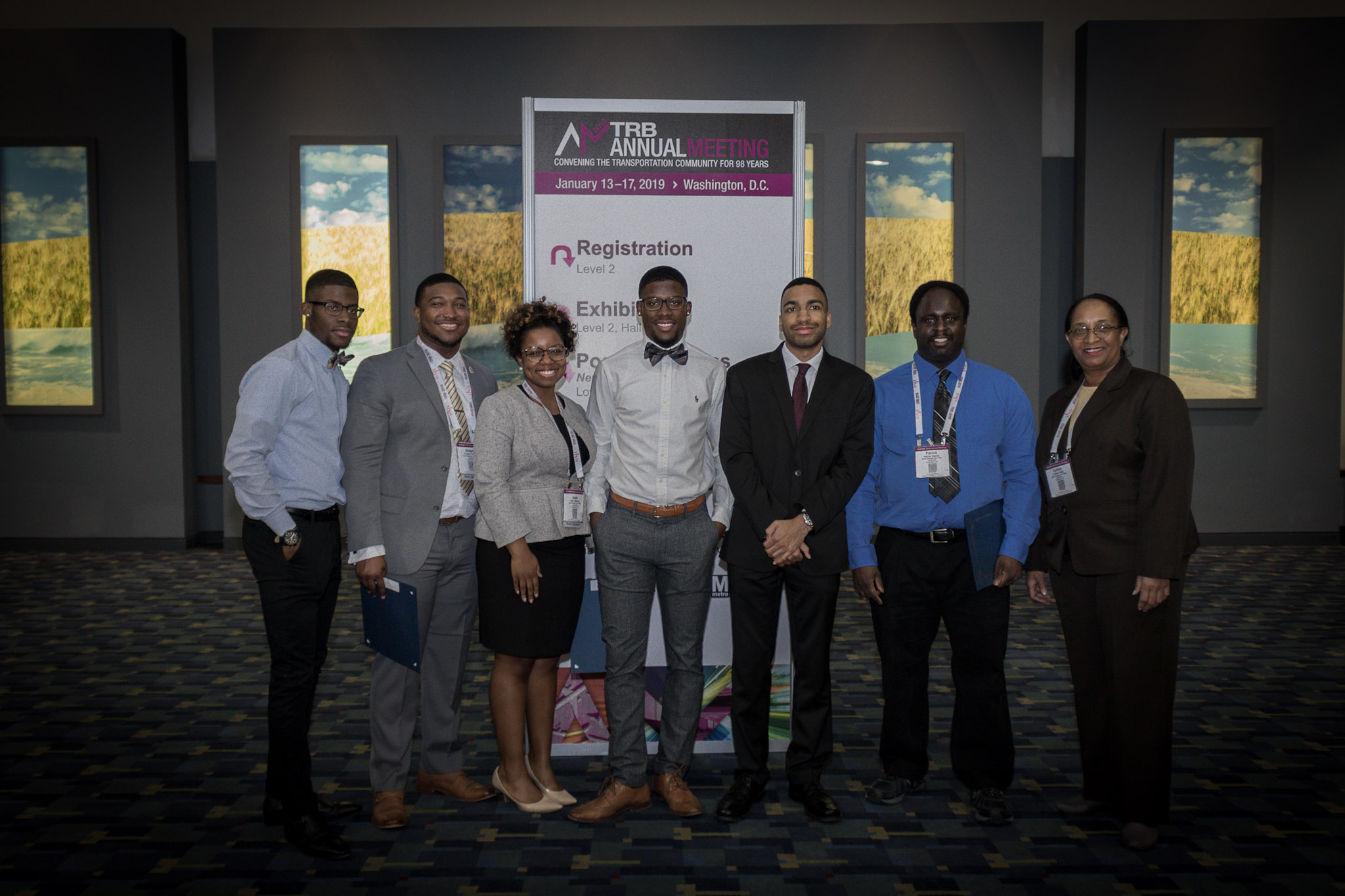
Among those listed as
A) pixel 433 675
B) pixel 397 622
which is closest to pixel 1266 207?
pixel 433 675

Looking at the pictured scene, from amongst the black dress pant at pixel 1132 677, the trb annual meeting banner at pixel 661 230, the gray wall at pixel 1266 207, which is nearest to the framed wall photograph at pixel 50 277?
the trb annual meeting banner at pixel 661 230

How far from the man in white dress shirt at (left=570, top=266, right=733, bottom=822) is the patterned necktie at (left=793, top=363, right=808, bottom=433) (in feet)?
0.87

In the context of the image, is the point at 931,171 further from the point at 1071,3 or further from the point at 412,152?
the point at 412,152

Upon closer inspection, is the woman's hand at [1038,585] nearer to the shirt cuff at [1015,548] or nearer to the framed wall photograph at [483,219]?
the shirt cuff at [1015,548]

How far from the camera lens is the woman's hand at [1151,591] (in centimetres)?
266

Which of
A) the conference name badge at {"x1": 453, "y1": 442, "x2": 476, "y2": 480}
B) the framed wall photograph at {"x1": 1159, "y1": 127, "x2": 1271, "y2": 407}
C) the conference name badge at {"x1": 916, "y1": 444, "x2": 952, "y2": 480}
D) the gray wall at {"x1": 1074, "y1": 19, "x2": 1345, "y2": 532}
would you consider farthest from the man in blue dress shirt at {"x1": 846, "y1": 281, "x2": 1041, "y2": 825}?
the framed wall photograph at {"x1": 1159, "y1": 127, "x2": 1271, "y2": 407}

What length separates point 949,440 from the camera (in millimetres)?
2953

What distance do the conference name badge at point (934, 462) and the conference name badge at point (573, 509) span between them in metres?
1.16

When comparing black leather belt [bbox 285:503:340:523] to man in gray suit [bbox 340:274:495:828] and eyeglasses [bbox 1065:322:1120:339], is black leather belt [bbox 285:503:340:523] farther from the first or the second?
eyeglasses [bbox 1065:322:1120:339]

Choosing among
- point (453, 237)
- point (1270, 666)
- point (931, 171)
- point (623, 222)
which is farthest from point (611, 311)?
A: point (931, 171)

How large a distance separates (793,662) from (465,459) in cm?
135

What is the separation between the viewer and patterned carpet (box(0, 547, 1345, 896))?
8.50 ft

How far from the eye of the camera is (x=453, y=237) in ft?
24.7

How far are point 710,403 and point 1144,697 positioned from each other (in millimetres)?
1698
